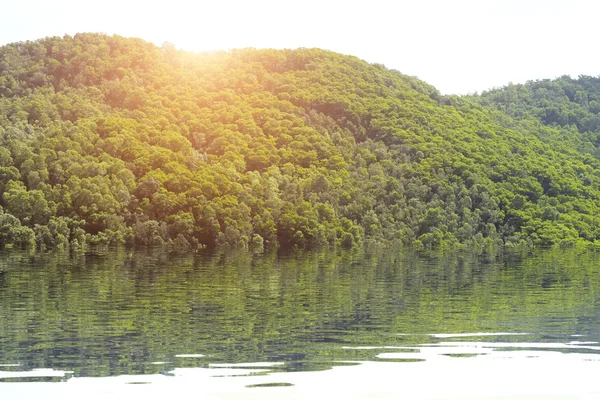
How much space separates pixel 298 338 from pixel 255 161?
127 meters

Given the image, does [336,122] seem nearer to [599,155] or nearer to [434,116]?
[434,116]

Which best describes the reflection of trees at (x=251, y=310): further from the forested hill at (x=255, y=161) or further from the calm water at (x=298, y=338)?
the forested hill at (x=255, y=161)

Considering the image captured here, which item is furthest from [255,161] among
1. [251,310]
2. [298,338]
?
[298,338]

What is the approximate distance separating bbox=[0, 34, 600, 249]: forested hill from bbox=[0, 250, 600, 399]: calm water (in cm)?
6761

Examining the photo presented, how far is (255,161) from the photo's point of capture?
6196 inches

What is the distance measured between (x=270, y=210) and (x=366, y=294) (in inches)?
3481

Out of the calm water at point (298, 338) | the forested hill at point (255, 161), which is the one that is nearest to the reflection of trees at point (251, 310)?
the calm water at point (298, 338)

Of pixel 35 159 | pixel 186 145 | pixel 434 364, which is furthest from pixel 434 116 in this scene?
pixel 434 364

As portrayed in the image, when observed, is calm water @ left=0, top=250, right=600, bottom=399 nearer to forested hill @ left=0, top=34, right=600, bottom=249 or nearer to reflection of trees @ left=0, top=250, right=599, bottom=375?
reflection of trees @ left=0, top=250, right=599, bottom=375

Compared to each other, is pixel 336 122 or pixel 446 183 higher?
pixel 336 122

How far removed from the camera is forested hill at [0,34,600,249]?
126 m

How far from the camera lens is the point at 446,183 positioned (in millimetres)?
157250

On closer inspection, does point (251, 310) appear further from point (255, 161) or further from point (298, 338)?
point (255, 161)

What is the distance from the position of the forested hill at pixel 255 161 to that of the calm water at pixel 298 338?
67605mm
